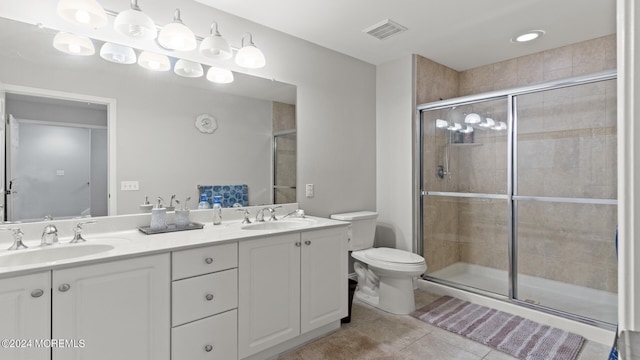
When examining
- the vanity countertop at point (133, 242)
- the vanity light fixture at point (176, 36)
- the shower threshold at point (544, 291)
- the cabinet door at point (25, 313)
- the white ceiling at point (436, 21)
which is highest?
the white ceiling at point (436, 21)

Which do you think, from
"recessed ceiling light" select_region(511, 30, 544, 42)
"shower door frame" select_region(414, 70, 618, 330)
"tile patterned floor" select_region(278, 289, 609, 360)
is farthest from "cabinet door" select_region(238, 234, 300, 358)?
"recessed ceiling light" select_region(511, 30, 544, 42)

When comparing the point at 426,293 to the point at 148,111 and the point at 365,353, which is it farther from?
the point at 148,111

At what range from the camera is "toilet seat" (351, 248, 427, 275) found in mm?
2525

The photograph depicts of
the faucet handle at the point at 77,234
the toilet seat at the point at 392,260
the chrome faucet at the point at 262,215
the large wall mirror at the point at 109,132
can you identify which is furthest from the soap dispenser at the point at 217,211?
the toilet seat at the point at 392,260

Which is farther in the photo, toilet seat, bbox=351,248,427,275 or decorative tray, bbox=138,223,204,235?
toilet seat, bbox=351,248,427,275

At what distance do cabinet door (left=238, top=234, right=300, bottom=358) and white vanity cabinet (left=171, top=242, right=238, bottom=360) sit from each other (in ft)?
0.18

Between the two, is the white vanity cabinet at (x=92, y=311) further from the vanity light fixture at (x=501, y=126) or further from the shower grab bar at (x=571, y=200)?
the vanity light fixture at (x=501, y=126)

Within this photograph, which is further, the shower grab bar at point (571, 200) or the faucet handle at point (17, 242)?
the shower grab bar at point (571, 200)

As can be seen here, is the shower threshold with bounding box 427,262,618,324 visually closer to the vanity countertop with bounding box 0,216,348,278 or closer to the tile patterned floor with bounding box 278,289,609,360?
the tile patterned floor with bounding box 278,289,609,360

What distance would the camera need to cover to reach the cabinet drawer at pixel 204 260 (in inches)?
62.4

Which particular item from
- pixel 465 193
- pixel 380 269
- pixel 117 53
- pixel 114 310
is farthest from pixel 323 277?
pixel 117 53

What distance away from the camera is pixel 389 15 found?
240 centimetres

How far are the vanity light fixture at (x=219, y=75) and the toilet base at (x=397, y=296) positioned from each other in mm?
2032

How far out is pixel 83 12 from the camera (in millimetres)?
1695
